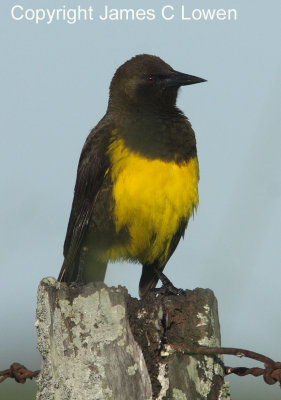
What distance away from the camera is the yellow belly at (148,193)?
4785 mm

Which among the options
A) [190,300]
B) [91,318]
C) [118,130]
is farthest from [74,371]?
[118,130]

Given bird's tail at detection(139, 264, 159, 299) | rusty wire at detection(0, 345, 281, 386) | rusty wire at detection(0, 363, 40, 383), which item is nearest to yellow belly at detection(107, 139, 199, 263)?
bird's tail at detection(139, 264, 159, 299)

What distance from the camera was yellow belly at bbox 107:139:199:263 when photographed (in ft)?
15.7

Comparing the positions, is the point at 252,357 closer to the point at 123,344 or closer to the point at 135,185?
the point at 123,344

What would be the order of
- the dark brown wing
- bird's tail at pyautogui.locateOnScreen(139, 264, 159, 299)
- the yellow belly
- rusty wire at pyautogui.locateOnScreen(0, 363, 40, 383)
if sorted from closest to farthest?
rusty wire at pyautogui.locateOnScreen(0, 363, 40, 383), the yellow belly, the dark brown wing, bird's tail at pyautogui.locateOnScreen(139, 264, 159, 299)

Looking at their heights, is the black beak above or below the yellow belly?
above

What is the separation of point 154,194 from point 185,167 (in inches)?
12.8

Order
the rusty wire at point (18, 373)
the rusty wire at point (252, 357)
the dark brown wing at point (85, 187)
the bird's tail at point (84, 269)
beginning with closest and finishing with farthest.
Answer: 1. the rusty wire at point (252, 357)
2. the rusty wire at point (18, 373)
3. the dark brown wing at point (85, 187)
4. the bird's tail at point (84, 269)

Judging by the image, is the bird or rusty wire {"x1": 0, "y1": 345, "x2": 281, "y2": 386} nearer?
rusty wire {"x1": 0, "y1": 345, "x2": 281, "y2": 386}

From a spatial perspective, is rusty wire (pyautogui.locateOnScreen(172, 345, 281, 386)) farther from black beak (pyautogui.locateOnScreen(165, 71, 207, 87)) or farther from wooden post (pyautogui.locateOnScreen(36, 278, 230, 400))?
black beak (pyautogui.locateOnScreen(165, 71, 207, 87))

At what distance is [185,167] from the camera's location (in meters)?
4.96

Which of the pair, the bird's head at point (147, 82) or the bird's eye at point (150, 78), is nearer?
the bird's head at point (147, 82)

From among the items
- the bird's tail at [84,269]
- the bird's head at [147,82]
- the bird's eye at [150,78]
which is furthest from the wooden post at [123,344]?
Answer: the bird's eye at [150,78]

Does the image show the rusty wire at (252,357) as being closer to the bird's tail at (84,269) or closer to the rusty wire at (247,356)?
the rusty wire at (247,356)
